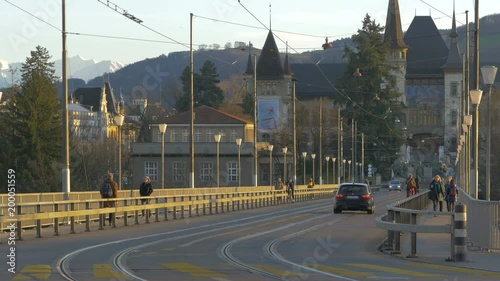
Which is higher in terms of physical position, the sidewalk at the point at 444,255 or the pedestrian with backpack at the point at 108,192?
the pedestrian with backpack at the point at 108,192

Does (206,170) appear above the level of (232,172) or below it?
above

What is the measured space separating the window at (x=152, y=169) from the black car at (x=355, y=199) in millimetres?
72818

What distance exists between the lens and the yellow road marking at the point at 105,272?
16.9m

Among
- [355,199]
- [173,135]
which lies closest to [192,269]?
[355,199]

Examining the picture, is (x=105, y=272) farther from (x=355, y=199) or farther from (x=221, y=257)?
(x=355, y=199)

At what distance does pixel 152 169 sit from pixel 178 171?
17.3 feet

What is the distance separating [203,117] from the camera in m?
137

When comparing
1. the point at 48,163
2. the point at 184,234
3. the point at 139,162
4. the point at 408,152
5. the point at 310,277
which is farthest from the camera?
the point at 408,152

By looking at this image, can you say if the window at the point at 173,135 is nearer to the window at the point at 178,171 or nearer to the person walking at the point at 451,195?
the window at the point at 178,171

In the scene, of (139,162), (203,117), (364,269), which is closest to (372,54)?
(203,117)

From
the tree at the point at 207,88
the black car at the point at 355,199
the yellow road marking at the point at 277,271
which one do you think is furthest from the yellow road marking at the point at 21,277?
the tree at the point at 207,88

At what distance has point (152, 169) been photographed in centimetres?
12300

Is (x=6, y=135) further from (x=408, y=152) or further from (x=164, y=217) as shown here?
(x=408, y=152)

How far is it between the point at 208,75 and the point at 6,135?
78204 mm
